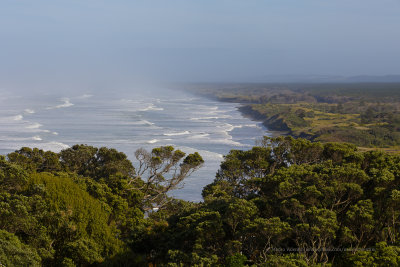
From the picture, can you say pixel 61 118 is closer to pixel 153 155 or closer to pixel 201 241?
pixel 153 155

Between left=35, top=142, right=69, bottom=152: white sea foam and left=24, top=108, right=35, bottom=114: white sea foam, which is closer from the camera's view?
left=35, top=142, right=69, bottom=152: white sea foam

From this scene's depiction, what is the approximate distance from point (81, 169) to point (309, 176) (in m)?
14.7

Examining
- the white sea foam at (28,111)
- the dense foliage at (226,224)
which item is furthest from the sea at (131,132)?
the dense foliage at (226,224)

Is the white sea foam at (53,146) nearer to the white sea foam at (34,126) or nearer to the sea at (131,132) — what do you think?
the sea at (131,132)

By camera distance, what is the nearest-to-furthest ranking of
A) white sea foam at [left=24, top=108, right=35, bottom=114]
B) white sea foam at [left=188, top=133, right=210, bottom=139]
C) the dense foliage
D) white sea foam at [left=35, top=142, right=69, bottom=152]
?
the dense foliage → white sea foam at [left=35, top=142, right=69, bottom=152] → white sea foam at [left=188, top=133, right=210, bottom=139] → white sea foam at [left=24, top=108, right=35, bottom=114]

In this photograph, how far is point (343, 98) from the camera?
157 meters

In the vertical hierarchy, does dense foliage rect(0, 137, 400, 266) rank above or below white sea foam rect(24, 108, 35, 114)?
below

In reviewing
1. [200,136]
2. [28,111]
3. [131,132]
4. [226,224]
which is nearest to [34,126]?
[131,132]

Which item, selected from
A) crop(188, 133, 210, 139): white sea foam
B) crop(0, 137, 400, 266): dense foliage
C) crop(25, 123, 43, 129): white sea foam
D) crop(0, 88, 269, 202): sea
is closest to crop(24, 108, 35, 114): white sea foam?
crop(0, 88, 269, 202): sea

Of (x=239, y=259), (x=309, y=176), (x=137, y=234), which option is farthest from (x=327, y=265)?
(x=137, y=234)

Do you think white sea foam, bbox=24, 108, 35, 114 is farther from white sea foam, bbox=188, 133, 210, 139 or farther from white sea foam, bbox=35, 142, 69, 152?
white sea foam, bbox=188, 133, 210, 139

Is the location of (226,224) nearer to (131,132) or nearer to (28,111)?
(131,132)

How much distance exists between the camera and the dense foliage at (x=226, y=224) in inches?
574

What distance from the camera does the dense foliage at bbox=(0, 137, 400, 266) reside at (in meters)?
14.6
